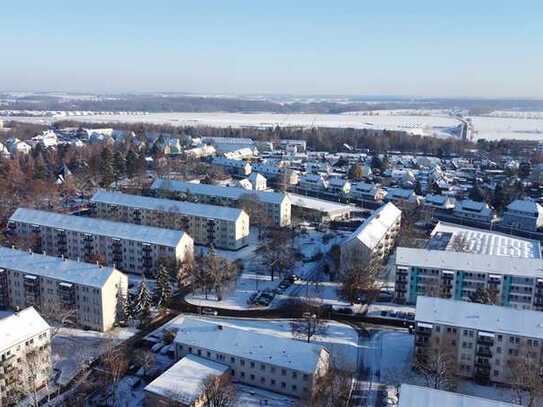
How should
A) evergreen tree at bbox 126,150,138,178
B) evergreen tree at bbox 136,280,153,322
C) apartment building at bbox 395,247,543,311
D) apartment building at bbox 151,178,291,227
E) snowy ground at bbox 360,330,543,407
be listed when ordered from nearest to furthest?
snowy ground at bbox 360,330,543,407
evergreen tree at bbox 136,280,153,322
apartment building at bbox 395,247,543,311
apartment building at bbox 151,178,291,227
evergreen tree at bbox 126,150,138,178

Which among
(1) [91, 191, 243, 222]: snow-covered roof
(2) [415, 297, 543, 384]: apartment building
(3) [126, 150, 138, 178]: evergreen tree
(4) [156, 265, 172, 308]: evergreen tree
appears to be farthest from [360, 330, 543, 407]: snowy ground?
(3) [126, 150, 138, 178]: evergreen tree

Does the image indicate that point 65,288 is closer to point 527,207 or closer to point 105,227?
point 105,227

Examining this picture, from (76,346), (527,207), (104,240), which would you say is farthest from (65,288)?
(527,207)

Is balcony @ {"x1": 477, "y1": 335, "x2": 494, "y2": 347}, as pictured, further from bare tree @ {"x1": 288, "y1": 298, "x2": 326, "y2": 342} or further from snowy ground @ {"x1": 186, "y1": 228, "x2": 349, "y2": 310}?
snowy ground @ {"x1": 186, "y1": 228, "x2": 349, "y2": 310}

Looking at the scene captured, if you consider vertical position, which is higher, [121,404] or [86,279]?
[86,279]


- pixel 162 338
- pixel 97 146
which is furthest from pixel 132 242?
pixel 97 146

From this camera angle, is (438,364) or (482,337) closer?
(438,364)

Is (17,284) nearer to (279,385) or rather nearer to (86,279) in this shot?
(86,279)
